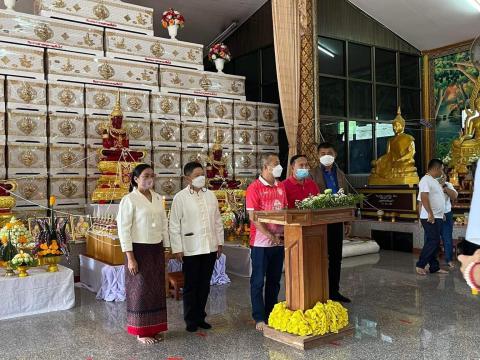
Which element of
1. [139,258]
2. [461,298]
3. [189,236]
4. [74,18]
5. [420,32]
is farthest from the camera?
[420,32]

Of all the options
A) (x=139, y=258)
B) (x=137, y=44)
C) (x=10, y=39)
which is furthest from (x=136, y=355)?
(x=137, y=44)

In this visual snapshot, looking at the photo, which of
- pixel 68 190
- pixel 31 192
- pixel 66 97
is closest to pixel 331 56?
pixel 66 97

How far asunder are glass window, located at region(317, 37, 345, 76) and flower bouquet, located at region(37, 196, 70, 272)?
6.33 m

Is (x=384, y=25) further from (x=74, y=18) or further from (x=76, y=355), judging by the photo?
(x=76, y=355)

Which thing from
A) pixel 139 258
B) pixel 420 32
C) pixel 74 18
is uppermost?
pixel 420 32

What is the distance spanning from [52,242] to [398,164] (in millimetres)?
6547

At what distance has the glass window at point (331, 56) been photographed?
10.0 m

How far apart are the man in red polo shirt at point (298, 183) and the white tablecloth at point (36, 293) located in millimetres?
2273

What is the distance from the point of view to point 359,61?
34.8ft

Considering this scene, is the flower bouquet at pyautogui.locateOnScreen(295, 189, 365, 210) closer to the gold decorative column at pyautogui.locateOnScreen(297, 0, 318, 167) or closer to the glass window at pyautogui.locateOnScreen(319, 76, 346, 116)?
the gold decorative column at pyautogui.locateOnScreen(297, 0, 318, 167)

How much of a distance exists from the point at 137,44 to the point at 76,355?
6.04m

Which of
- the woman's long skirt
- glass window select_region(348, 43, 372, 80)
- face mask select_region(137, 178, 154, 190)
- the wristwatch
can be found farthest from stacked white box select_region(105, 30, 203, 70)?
the wristwatch

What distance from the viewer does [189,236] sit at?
12.3 feet

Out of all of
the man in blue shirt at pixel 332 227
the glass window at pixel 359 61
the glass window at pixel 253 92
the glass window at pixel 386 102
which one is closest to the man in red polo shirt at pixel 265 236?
the man in blue shirt at pixel 332 227
